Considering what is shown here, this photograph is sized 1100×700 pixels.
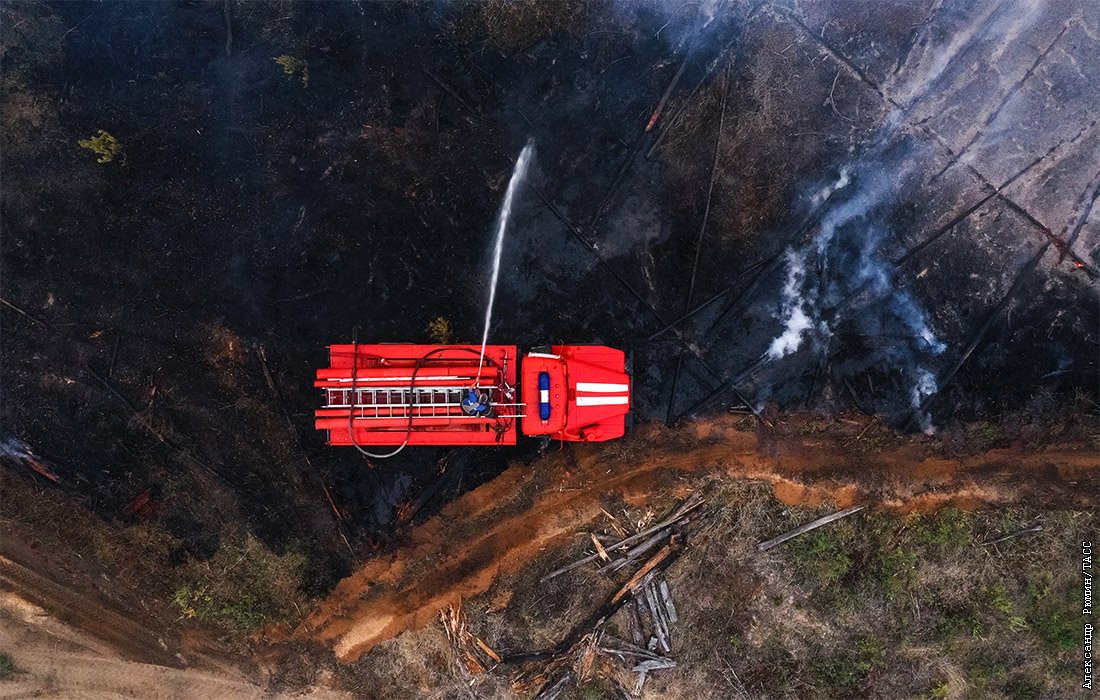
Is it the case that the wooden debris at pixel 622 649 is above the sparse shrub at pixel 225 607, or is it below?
below

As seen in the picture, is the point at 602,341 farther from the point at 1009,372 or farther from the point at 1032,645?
the point at 1032,645

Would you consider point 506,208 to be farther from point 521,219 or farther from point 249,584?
point 249,584

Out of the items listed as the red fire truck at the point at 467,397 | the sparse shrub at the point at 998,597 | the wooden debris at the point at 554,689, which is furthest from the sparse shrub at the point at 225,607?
the sparse shrub at the point at 998,597

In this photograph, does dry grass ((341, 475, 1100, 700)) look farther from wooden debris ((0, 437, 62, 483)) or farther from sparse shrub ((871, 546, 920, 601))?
wooden debris ((0, 437, 62, 483))

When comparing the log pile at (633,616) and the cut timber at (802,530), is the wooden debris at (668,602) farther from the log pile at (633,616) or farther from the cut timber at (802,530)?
the cut timber at (802,530)

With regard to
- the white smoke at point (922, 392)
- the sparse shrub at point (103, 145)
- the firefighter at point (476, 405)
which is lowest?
the white smoke at point (922, 392)

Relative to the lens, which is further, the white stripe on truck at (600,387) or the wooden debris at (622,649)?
the wooden debris at (622,649)

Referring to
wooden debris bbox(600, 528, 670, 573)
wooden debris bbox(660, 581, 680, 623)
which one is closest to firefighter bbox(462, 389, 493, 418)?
wooden debris bbox(600, 528, 670, 573)
